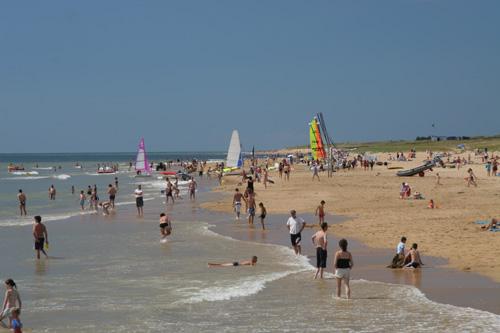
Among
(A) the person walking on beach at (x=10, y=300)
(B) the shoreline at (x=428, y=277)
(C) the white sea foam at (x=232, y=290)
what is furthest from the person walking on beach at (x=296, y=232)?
(A) the person walking on beach at (x=10, y=300)

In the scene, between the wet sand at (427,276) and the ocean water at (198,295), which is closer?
the ocean water at (198,295)

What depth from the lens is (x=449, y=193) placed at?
1368 inches

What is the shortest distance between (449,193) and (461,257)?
19101 millimetres

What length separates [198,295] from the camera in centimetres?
1335

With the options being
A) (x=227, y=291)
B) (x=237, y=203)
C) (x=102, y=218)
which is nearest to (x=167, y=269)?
(x=227, y=291)

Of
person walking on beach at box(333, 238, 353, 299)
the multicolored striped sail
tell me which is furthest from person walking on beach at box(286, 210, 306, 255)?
the multicolored striped sail

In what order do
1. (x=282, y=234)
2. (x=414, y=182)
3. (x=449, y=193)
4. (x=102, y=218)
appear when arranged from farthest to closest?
(x=414, y=182), (x=449, y=193), (x=102, y=218), (x=282, y=234)

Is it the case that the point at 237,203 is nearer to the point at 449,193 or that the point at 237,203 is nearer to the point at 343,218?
the point at 343,218

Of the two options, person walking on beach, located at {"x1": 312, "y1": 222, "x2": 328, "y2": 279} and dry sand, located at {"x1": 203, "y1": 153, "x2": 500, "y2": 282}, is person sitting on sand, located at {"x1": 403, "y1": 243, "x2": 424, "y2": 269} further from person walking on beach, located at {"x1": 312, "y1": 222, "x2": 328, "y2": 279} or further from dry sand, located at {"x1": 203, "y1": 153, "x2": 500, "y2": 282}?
person walking on beach, located at {"x1": 312, "y1": 222, "x2": 328, "y2": 279}

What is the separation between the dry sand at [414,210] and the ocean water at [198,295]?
10.5 feet

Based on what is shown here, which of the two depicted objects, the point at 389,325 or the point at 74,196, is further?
the point at 74,196

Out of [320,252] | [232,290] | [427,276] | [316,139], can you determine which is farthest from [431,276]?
[316,139]

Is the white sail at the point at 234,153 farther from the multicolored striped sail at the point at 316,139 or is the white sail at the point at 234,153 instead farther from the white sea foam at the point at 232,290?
the white sea foam at the point at 232,290

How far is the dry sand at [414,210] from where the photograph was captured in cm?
1748
